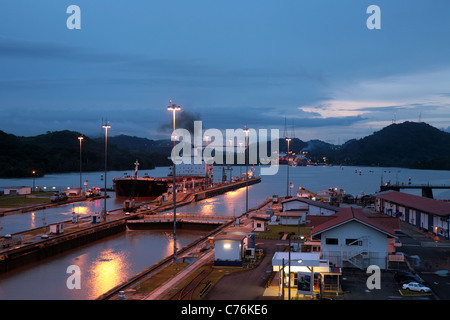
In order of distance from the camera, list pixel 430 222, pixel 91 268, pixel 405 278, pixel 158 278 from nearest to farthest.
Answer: pixel 405 278, pixel 158 278, pixel 91 268, pixel 430 222

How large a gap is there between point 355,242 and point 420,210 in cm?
1051

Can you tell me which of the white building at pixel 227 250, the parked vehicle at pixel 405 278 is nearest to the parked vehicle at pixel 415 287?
the parked vehicle at pixel 405 278

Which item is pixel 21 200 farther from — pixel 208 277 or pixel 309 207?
pixel 208 277

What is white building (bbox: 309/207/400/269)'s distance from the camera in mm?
15242

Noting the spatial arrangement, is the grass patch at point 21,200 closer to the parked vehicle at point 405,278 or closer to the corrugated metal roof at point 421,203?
the corrugated metal roof at point 421,203

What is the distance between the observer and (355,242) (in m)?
15.6

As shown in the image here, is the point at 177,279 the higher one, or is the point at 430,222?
the point at 430,222

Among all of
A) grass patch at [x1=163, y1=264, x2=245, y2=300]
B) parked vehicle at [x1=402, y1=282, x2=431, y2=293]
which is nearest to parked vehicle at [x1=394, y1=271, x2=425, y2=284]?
parked vehicle at [x1=402, y1=282, x2=431, y2=293]

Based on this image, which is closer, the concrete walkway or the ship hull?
the concrete walkway

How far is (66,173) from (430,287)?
138782 mm

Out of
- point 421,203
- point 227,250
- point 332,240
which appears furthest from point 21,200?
point 421,203

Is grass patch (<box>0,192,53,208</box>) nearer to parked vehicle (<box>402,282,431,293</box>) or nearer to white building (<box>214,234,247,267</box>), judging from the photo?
white building (<box>214,234,247,267</box>)

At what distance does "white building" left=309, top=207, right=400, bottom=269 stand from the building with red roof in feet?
24.3

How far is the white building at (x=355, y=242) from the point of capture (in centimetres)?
1524
